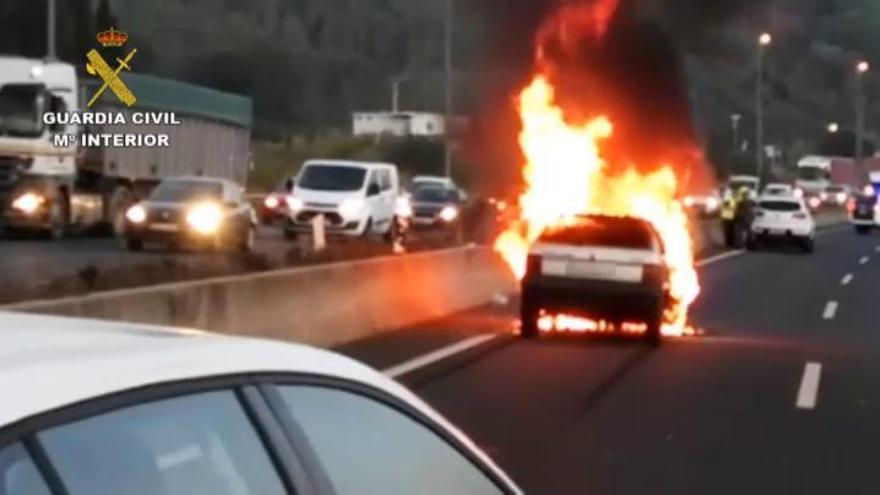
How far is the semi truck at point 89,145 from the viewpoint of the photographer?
3578 centimetres

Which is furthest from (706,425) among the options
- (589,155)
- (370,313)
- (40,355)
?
(589,155)

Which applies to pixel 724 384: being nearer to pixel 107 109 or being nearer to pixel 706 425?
pixel 706 425

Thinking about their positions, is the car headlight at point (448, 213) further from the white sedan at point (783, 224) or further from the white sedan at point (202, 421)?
the white sedan at point (202, 421)

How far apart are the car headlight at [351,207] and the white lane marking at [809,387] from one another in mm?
21634

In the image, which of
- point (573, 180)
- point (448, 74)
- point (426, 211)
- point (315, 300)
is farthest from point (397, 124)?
point (315, 300)

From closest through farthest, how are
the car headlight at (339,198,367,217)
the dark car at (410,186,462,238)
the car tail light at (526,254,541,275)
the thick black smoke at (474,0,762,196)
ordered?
the car tail light at (526,254,541,275) → the thick black smoke at (474,0,762,196) → the car headlight at (339,198,367,217) → the dark car at (410,186,462,238)

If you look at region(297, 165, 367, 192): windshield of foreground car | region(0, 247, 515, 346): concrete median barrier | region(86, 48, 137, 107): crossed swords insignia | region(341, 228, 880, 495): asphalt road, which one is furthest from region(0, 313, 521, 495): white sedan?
region(297, 165, 367, 192): windshield of foreground car

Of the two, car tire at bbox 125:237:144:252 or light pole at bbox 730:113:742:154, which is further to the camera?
light pole at bbox 730:113:742:154

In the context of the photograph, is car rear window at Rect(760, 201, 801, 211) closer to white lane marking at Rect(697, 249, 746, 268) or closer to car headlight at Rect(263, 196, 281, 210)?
white lane marking at Rect(697, 249, 746, 268)

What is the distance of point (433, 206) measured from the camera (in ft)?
170

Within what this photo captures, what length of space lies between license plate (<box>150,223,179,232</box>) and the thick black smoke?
7721mm

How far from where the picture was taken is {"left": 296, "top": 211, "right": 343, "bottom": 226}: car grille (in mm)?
40531

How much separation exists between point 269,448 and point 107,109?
36285 mm

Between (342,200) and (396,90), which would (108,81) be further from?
(396,90)
